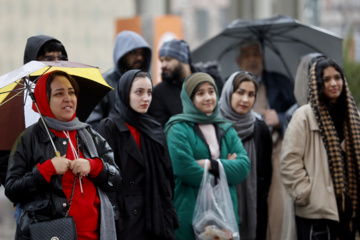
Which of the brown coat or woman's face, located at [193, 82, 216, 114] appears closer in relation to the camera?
woman's face, located at [193, 82, 216, 114]

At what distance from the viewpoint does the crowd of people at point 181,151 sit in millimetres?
4129

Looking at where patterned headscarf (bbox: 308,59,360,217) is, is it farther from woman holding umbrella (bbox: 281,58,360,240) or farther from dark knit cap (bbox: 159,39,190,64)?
dark knit cap (bbox: 159,39,190,64)

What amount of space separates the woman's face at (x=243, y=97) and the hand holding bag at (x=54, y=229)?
95.9 inches

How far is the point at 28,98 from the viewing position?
15.4 ft

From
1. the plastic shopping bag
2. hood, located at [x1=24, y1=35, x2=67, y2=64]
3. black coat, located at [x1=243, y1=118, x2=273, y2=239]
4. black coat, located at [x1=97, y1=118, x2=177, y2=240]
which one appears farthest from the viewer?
black coat, located at [x1=243, y1=118, x2=273, y2=239]

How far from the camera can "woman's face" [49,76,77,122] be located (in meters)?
4.18

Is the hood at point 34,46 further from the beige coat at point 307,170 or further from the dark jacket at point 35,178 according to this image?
the beige coat at point 307,170

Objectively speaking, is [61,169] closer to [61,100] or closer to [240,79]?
[61,100]

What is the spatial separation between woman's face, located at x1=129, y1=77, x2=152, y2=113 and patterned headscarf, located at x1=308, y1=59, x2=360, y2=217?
64.2 inches

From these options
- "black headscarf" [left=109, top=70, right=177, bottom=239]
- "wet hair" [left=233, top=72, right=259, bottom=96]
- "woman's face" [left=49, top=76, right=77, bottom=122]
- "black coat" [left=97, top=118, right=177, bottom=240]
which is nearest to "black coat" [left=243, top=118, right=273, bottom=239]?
"wet hair" [left=233, top=72, right=259, bottom=96]

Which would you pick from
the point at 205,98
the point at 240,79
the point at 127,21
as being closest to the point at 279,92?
the point at 240,79

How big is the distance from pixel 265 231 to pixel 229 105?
3.81 ft

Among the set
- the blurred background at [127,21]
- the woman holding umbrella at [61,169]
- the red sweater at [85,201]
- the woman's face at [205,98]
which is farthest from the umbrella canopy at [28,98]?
the blurred background at [127,21]

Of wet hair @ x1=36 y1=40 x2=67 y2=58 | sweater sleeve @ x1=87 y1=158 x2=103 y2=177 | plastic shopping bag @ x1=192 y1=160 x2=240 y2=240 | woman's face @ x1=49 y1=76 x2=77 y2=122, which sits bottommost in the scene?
plastic shopping bag @ x1=192 y1=160 x2=240 y2=240
